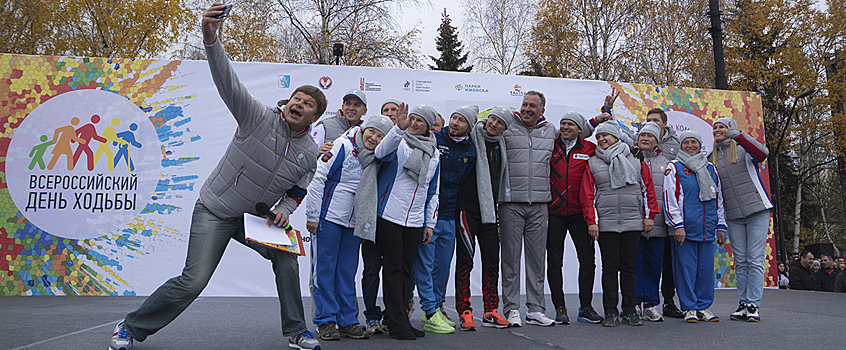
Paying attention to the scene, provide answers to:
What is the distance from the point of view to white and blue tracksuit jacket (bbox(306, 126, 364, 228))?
3.65 metres

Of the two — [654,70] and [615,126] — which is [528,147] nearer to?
[615,126]

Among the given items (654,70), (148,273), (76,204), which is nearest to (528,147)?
(148,273)

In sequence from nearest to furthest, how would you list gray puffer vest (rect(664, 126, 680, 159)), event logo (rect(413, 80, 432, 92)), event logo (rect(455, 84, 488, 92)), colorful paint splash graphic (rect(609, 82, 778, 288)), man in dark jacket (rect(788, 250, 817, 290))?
gray puffer vest (rect(664, 126, 680, 159)) < event logo (rect(413, 80, 432, 92)) < event logo (rect(455, 84, 488, 92)) < colorful paint splash graphic (rect(609, 82, 778, 288)) < man in dark jacket (rect(788, 250, 817, 290))

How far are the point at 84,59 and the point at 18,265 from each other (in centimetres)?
249

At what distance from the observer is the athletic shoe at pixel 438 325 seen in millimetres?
3865

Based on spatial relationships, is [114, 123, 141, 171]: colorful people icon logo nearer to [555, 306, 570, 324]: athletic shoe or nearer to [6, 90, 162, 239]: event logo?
[6, 90, 162, 239]: event logo

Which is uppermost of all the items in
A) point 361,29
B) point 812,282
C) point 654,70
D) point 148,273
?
point 361,29

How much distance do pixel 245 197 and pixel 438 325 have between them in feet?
5.60

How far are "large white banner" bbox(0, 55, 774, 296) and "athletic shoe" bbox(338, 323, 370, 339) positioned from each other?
10.8 feet

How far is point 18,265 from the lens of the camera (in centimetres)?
635

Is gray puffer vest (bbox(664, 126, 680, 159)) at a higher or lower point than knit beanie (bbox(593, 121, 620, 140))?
lower

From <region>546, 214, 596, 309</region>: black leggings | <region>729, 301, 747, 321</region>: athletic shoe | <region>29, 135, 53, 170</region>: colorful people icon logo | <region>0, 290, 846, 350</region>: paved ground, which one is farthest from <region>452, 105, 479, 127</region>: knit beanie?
<region>29, 135, 53, 170</region>: colorful people icon logo

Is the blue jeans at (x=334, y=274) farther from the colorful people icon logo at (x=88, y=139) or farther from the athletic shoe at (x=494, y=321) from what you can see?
the colorful people icon logo at (x=88, y=139)

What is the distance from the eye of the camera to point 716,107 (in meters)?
8.45
